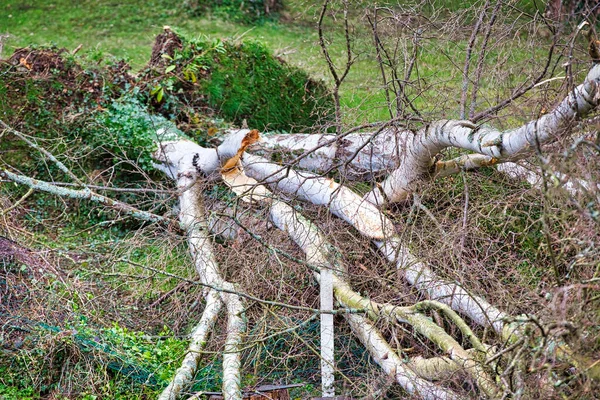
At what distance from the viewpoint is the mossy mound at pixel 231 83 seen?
9820 mm

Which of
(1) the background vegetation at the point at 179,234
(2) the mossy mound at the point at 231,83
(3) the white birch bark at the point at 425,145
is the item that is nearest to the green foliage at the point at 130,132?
(1) the background vegetation at the point at 179,234

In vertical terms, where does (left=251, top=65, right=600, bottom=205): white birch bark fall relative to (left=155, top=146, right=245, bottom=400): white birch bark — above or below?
above

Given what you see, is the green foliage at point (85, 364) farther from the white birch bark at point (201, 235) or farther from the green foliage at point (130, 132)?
the green foliage at point (130, 132)

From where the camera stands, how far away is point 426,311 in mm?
6410

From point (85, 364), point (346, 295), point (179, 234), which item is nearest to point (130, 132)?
point (179, 234)

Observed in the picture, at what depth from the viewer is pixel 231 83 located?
1034 cm

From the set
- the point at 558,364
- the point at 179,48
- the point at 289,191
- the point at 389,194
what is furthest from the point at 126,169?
the point at 558,364

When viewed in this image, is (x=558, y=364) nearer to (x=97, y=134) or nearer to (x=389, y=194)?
(x=389, y=194)

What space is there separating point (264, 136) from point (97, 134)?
1996 millimetres

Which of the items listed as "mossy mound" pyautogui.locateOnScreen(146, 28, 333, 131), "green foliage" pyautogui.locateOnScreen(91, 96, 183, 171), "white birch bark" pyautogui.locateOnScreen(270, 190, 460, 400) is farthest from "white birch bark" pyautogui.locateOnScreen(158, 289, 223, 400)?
"mossy mound" pyautogui.locateOnScreen(146, 28, 333, 131)

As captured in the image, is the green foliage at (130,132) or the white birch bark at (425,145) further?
the green foliage at (130,132)

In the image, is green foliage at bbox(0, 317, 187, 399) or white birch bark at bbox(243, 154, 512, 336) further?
green foliage at bbox(0, 317, 187, 399)

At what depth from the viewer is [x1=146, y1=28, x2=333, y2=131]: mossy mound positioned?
9.82 meters

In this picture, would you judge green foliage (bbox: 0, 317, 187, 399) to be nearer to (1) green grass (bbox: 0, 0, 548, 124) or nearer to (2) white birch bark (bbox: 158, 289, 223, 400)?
(2) white birch bark (bbox: 158, 289, 223, 400)
